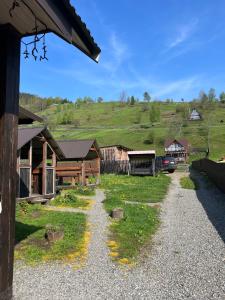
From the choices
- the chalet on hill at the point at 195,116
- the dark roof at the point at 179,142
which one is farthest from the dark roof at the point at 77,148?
the chalet on hill at the point at 195,116

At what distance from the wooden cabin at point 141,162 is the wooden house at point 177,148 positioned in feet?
127

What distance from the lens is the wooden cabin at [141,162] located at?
124 feet

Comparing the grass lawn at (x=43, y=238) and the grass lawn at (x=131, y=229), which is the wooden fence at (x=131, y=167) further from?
the grass lawn at (x=43, y=238)

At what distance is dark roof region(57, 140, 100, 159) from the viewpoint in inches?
1025

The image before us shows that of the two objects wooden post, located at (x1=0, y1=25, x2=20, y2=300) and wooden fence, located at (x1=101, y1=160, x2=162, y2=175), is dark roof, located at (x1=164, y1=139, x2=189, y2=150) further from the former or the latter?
wooden post, located at (x1=0, y1=25, x2=20, y2=300)

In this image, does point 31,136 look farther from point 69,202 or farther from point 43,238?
point 43,238

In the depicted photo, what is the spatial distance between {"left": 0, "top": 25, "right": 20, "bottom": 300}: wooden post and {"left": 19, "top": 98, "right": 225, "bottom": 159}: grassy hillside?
66825 millimetres

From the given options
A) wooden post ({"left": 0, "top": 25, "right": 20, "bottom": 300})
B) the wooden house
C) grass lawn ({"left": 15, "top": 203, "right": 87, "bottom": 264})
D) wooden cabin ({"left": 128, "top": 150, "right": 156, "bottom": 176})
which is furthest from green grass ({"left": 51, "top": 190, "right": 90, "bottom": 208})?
the wooden house

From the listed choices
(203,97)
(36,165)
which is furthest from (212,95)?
(36,165)

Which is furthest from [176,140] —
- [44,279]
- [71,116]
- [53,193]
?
[44,279]

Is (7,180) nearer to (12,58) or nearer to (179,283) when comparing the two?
(12,58)

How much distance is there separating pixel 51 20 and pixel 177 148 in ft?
253

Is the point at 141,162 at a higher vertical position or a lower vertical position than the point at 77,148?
A: lower

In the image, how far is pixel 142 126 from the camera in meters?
Answer: 105
